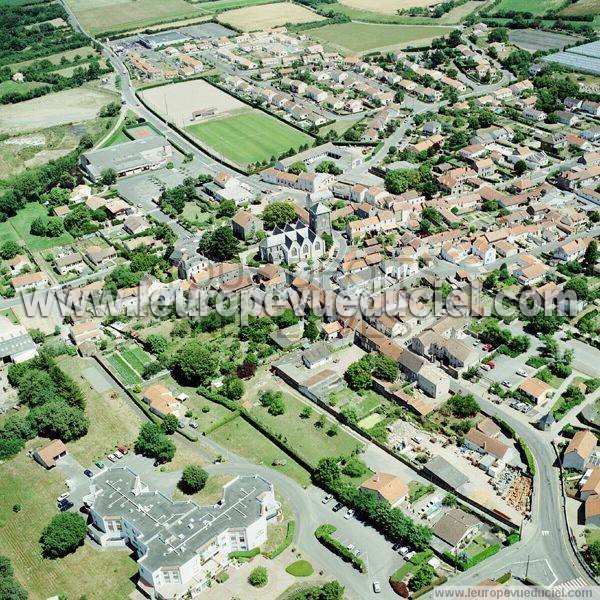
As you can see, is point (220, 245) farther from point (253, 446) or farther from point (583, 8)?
point (583, 8)

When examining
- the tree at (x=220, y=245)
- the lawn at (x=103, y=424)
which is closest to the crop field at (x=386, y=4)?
the tree at (x=220, y=245)

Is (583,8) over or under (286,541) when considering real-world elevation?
over

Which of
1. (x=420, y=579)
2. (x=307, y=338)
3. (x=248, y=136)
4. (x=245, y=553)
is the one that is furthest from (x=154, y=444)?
(x=248, y=136)

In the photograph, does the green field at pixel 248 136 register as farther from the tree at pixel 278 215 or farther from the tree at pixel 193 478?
the tree at pixel 193 478

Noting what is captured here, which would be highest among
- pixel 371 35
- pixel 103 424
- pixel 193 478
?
pixel 371 35

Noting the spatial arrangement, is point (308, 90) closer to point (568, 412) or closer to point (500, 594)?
point (568, 412)

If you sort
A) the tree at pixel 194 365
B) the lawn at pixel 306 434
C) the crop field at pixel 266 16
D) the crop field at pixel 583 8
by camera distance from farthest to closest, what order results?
1. the crop field at pixel 266 16
2. the crop field at pixel 583 8
3. the tree at pixel 194 365
4. the lawn at pixel 306 434

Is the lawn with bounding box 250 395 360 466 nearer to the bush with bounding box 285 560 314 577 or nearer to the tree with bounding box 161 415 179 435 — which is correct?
the tree with bounding box 161 415 179 435
